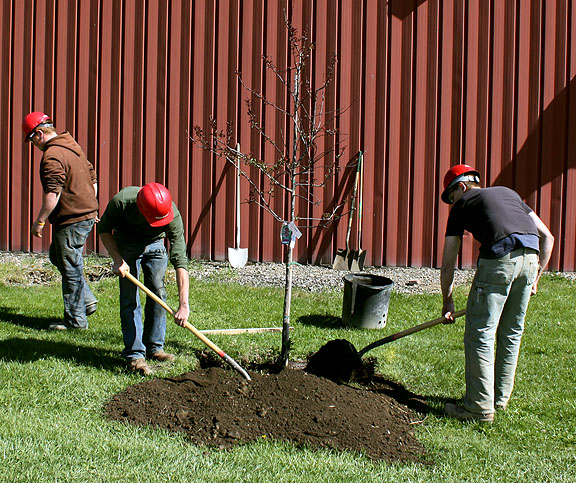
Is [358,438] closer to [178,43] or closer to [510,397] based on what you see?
[510,397]

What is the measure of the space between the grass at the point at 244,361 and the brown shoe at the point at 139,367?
7 centimetres

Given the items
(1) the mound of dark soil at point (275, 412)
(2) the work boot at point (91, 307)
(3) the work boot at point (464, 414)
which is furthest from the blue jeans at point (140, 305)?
A: (3) the work boot at point (464, 414)

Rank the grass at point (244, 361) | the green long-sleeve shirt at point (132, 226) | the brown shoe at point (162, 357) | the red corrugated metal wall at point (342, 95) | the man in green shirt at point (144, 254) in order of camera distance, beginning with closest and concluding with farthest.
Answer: the grass at point (244, 361) → the man in green shirt at point (144, 254) → the green long-sleeve shirt at point (132, 226) → the brown shoe at point (162, 357) → the red corrugated metal wall at point (342, 95)

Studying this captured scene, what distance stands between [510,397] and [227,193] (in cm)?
602

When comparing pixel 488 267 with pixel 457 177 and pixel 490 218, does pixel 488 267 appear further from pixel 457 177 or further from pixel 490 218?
pixel 457 177

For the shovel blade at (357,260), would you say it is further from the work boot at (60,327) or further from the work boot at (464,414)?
the work boot at (464,414)

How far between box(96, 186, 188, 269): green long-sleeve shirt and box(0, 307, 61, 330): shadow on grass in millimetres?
1843

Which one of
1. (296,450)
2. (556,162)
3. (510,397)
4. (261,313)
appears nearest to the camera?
(296,450)

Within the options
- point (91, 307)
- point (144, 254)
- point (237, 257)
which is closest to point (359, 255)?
point (237, 257)

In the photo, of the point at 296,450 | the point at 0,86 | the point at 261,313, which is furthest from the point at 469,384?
the point at 0,86

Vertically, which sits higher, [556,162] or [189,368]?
[556,162]

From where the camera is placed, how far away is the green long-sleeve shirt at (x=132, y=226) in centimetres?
495

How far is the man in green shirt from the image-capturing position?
4.75 m

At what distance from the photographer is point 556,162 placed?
9734 mm
